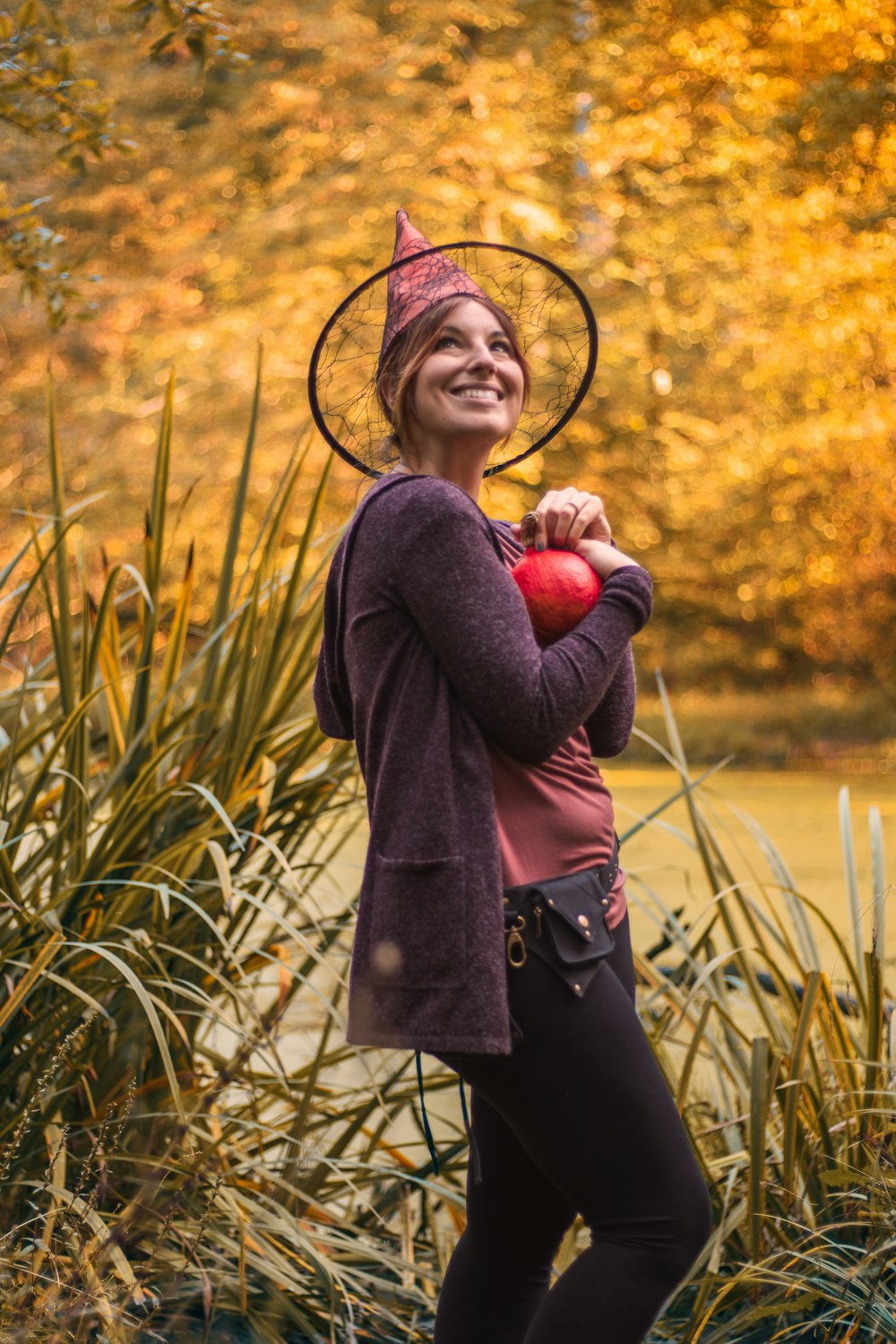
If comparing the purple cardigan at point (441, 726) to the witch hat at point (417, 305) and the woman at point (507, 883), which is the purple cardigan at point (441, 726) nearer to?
the woman at point (507, 883)

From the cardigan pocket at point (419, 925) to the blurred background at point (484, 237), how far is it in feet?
25.7

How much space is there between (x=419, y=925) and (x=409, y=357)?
19.9 inches

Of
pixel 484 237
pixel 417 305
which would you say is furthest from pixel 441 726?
pixel 484 237

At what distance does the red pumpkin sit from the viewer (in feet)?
3.67

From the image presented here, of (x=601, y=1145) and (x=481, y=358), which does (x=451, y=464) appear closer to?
(x=481, y=358)

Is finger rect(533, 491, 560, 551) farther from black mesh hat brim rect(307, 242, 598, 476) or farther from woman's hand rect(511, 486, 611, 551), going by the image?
black mesh hat brim rect(307, 242, 598, 476)

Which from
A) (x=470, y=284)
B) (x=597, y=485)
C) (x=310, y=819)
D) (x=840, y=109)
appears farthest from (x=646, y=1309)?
(x=597, y=485)

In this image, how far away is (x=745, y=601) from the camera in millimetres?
14727

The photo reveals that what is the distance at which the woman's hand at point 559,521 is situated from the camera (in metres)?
1.16

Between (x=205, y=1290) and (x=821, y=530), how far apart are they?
491 inches

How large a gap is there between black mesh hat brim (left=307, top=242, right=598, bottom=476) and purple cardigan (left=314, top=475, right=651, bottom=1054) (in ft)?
0.90

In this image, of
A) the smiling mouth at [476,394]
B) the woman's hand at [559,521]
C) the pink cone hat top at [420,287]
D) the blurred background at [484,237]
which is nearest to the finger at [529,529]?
the woman's hand at [559,521]

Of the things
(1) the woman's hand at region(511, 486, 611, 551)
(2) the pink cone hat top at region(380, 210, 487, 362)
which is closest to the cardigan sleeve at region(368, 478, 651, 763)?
(1) the woman's hand at region(511, 486, 611, 551)

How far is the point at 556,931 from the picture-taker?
1.05 m
